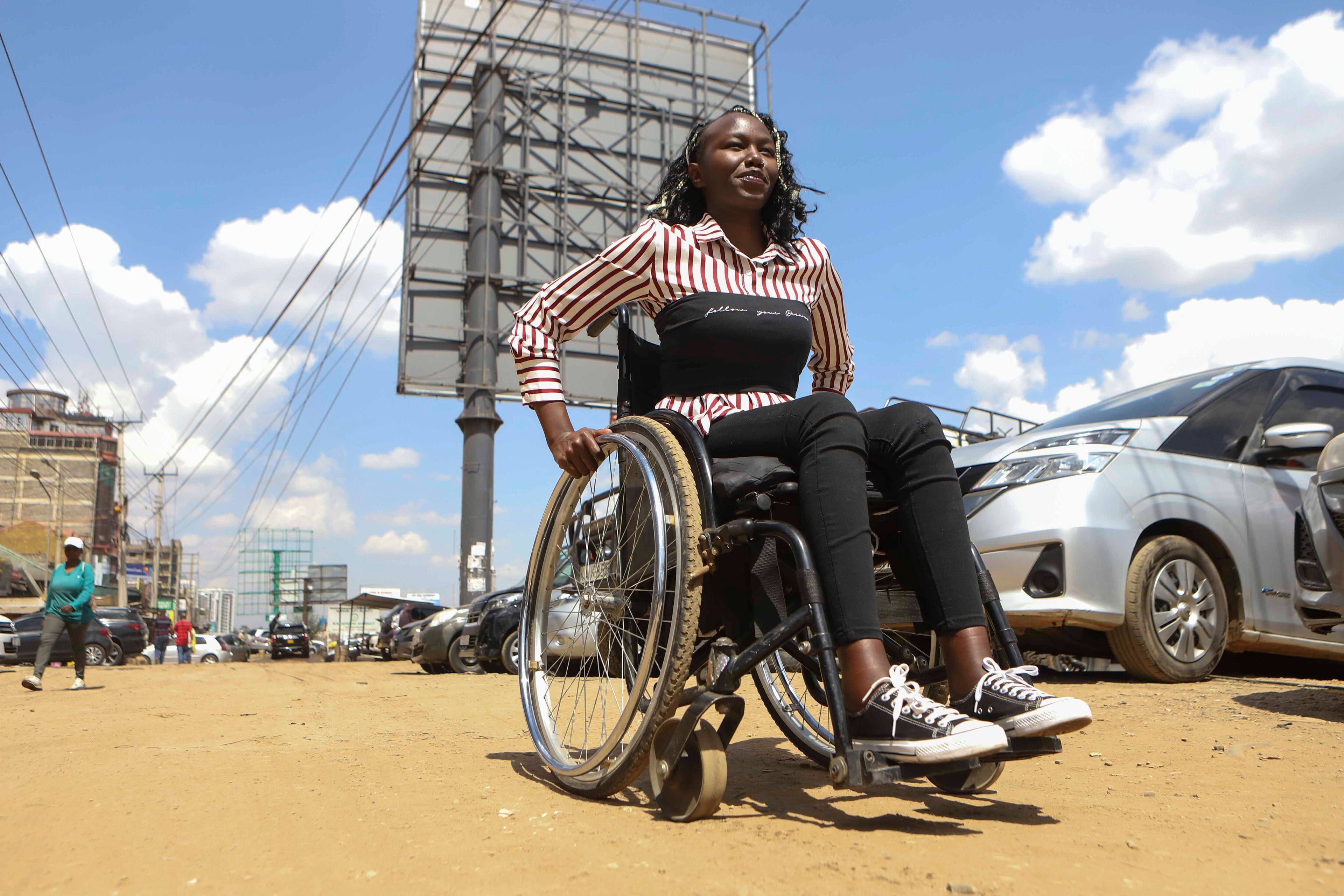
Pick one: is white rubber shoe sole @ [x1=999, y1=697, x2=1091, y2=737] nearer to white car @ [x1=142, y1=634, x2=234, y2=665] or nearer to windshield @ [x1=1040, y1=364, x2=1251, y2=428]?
windshield @ [x1=1040, y1=364, x2=1251, y2=428]

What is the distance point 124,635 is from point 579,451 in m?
22.7

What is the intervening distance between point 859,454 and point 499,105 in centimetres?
2296

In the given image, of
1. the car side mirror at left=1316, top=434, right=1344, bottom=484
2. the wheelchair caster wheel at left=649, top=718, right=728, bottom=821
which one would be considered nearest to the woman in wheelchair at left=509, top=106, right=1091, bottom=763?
the wheelchair caster wheel at left=649, top=718, right=728, bottom=821

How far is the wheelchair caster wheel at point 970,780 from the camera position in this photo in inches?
83.7

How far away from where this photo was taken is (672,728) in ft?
6.53

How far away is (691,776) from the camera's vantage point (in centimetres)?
197

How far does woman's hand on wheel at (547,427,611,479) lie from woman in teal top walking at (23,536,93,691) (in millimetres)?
9142

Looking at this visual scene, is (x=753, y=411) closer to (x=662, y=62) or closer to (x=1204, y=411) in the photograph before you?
(x=1204, y=411)

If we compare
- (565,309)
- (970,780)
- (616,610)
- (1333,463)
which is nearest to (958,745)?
(970,780)

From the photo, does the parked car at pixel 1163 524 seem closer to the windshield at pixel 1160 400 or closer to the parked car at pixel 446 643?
the windshield at pixel 1160 400

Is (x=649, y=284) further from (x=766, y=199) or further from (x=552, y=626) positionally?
(x=552, y=626)

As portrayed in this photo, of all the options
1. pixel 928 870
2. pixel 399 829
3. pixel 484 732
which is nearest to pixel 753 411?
pixel 928 870

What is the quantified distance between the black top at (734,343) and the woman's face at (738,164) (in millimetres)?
387

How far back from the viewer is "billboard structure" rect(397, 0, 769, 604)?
21.3 metres
